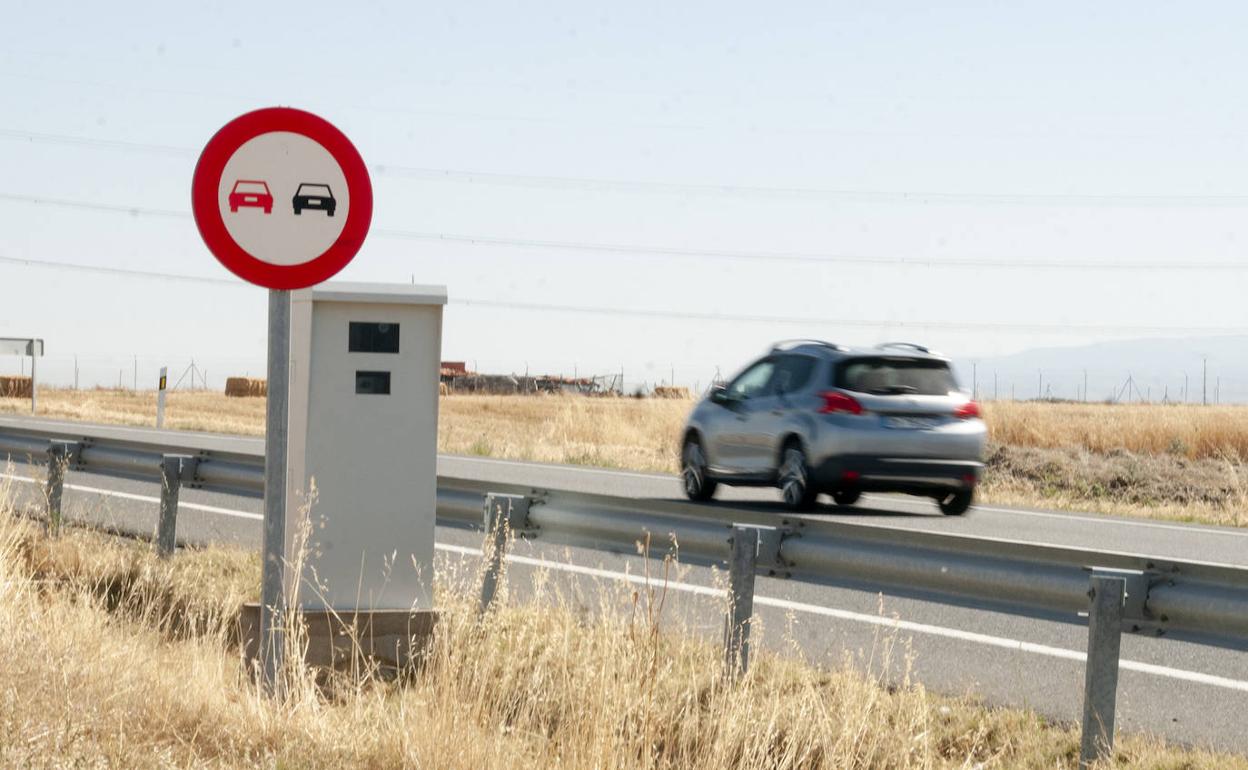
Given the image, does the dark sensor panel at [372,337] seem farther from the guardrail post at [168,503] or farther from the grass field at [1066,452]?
the grass field at [1066,452]

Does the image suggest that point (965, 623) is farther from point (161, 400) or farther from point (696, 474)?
point (161, 400)

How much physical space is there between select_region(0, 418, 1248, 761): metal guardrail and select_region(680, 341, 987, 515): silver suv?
696cm

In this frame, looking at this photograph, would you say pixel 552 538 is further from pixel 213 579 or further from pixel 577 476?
pixel 577 476

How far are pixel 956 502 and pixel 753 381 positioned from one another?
252 centimetres

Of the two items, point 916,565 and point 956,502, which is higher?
point 916,565

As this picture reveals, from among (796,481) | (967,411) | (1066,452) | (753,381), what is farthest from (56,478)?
(1066,452)

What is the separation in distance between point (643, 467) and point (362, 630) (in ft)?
59.7

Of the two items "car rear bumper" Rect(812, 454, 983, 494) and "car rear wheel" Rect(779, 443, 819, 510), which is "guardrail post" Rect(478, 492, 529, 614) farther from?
"car rear wheel" Rect(779, 443, 819, 510)

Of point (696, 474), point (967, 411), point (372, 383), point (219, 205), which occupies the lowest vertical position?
point (696, 474)

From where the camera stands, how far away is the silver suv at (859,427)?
1560 centimetres

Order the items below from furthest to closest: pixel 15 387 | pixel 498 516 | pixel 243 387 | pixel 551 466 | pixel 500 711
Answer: pixel 243 387 < pixel 15 387 < pixel 551 466 < pixel 498 516 < pixel 500 711

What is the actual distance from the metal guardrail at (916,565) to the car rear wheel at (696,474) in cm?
842

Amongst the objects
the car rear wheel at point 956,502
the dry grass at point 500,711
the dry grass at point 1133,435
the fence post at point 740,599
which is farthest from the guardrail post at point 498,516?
the dry grass at point 1133,435

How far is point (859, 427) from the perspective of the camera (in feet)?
51.1
